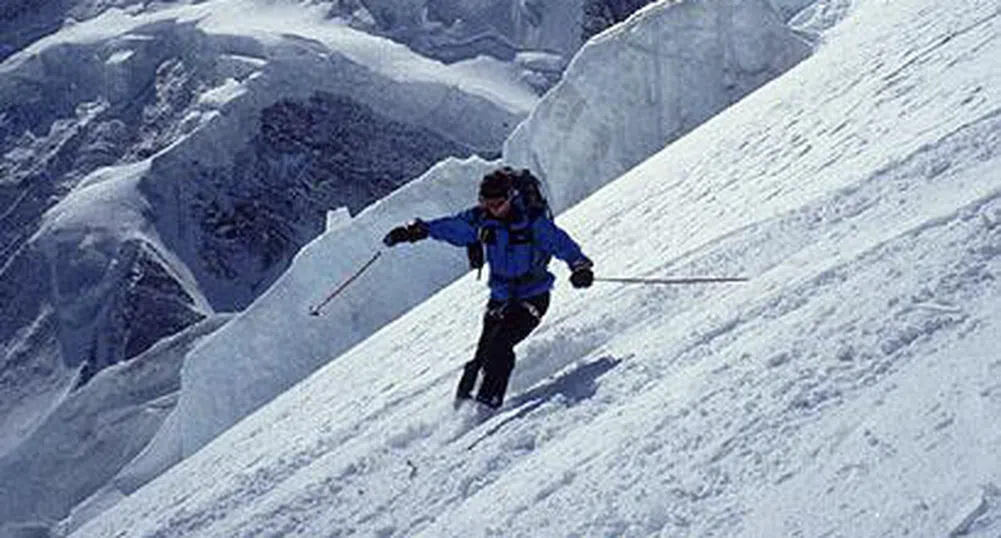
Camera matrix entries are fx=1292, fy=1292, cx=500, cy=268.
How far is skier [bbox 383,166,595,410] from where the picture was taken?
305 inches

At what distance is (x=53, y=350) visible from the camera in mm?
78250

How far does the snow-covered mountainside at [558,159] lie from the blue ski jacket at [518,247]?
1719cm

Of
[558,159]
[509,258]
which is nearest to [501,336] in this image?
[509,258]

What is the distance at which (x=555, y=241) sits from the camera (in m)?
7.89

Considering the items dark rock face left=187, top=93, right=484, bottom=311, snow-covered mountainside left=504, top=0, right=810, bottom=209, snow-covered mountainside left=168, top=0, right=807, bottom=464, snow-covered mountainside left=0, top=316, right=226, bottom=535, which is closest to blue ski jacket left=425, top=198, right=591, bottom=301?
snow-covered mountainside left=168, top=0, right=807, bottom=464

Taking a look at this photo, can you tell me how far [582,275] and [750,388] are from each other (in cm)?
237

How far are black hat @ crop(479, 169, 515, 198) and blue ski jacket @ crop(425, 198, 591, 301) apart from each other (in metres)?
0.10

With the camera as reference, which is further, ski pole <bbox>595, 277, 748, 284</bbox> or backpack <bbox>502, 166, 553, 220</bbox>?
backpack <bbox>502, 166, 553, 220</bbox>

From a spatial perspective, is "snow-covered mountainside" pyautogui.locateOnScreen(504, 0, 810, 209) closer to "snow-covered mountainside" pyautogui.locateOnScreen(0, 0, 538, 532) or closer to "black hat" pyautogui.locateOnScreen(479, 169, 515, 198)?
"black hat" pyautogui.locateOnScreen(479, 169, 515, 198)

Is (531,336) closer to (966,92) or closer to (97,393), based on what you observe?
(966,92)

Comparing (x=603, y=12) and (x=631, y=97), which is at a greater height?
(x=631, y=97)

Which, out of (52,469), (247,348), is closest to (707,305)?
(247,348)

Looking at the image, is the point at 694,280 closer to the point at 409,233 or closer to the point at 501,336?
the point at 501,336

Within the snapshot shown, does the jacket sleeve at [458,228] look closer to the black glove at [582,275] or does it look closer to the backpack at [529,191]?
the backpack at [529,191]
